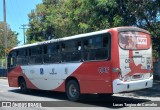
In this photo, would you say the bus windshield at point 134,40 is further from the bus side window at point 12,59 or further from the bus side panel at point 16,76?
the bus side window at point 12,59

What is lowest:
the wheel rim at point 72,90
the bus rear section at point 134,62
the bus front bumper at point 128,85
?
the wheel rim at point 72,90

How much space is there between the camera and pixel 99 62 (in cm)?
1271

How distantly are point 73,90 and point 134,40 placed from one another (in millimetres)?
3384

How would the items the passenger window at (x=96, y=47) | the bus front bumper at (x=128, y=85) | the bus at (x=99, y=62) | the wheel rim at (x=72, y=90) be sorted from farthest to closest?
the wheel rim at (x=72, y=90) → the passenger window at (x=96, y=47) → the bus at (x=99, y=62) → the bus front bumper at (x=128, y=85)

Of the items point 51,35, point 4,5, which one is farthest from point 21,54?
point 51,35

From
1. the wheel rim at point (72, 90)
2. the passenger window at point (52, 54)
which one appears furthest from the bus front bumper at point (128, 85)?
the passenger window at point (52, 54)

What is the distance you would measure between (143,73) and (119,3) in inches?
251

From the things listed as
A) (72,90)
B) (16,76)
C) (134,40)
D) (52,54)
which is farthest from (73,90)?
(16,76)

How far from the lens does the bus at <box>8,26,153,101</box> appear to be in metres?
12.3

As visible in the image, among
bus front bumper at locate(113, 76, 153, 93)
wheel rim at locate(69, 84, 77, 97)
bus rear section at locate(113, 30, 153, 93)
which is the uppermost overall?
bus rear section at locate(113, 30, 153, 93)

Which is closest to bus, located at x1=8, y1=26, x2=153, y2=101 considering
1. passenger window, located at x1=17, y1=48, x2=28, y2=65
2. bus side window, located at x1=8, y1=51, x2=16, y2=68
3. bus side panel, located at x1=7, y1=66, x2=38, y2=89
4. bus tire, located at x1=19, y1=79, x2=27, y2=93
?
bus side panel, located at x1=7, y1=66, x2=38, y2=89

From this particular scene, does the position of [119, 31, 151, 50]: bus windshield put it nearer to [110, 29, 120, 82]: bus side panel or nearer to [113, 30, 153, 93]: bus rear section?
[113, 30, 153, 93]: bus rear section

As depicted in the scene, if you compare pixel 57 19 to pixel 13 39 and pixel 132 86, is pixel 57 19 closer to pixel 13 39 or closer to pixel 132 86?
Result: pixel 132 86

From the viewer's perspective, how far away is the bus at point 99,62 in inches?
484
